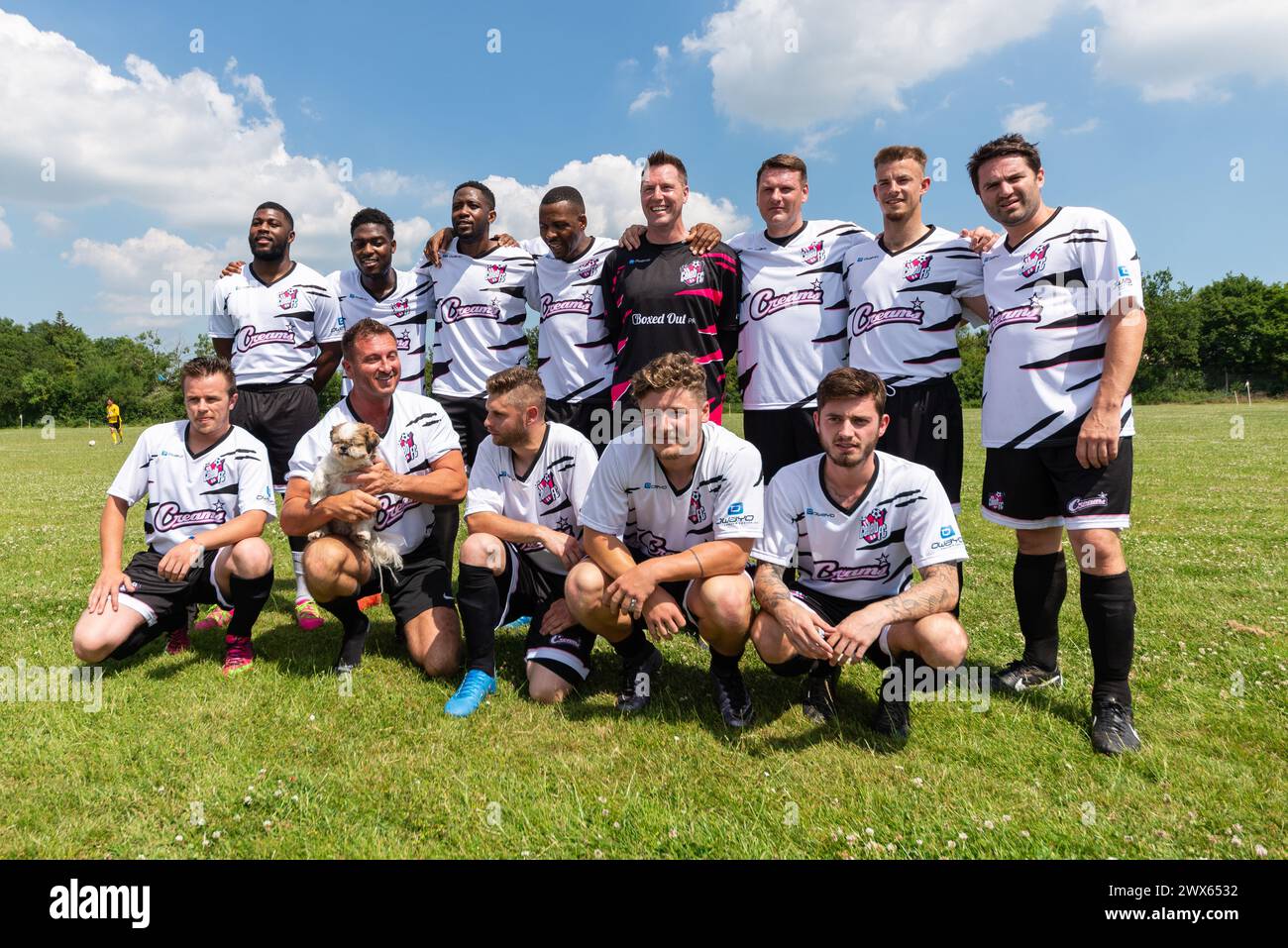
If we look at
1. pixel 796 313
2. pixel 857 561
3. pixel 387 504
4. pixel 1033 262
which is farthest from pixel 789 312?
pixel 387 504

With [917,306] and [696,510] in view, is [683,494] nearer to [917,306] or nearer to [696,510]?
[696,510]

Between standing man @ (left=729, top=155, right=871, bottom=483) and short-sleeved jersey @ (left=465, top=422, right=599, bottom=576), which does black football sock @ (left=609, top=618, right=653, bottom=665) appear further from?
standing man @ (left=729, top=155, right=871, bottom=483)

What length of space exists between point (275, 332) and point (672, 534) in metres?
3.87

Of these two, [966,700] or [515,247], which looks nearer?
[966,700]

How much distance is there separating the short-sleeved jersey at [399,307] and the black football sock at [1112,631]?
15.9 feet

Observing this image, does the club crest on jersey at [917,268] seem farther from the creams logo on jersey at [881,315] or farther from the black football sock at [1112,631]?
the black football sock at [1112,631]

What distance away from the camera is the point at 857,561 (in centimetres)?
353

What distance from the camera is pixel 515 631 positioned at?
5152 millimetres

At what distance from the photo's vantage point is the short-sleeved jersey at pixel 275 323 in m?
5.66
